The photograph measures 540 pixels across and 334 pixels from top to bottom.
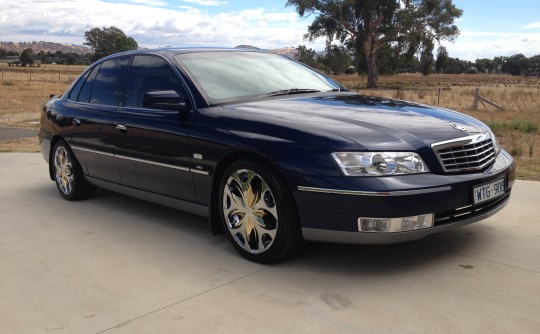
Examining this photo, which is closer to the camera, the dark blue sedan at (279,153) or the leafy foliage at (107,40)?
the dark blue sedan at (279,153)

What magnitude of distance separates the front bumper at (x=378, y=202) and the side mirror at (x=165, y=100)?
1328 millimetres

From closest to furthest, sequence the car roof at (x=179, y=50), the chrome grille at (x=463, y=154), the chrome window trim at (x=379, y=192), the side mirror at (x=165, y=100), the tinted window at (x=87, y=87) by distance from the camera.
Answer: the chrome window trim at (x=379, y=192), the chrome grille at (x=463, y=154), the side mirror at (x=165, y=100), the car roof at (x=179, y=50), the tinted window at (x=87, y=87)

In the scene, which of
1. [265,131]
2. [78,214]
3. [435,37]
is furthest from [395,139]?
[435,37]

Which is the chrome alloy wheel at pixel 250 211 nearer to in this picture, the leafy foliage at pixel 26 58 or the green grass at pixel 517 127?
the green grass at pixel 517 127

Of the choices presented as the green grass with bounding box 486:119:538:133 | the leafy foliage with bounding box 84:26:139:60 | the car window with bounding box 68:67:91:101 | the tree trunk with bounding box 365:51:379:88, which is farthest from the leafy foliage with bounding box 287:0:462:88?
the leafy foliage with bounding box 84:26:139:60

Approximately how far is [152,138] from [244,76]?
94 cm

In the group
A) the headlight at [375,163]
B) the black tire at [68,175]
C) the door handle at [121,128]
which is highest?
the door handle at [121,128]

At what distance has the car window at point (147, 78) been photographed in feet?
16.0

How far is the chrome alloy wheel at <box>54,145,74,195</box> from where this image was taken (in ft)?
20.6

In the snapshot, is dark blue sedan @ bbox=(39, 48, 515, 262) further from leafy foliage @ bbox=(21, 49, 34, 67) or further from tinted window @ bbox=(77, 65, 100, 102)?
leafy foliage @ bbox=(21, 49, 34, 67)

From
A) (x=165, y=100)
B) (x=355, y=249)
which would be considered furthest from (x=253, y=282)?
(x=165, y=100)

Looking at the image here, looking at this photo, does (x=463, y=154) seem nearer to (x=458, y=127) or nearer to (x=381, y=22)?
(x=458, y=127)

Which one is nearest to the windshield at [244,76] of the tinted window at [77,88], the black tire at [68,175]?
the tinted window at [77,88]

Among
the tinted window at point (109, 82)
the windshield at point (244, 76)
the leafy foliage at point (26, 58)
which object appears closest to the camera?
the windshield at point (244, 76)
